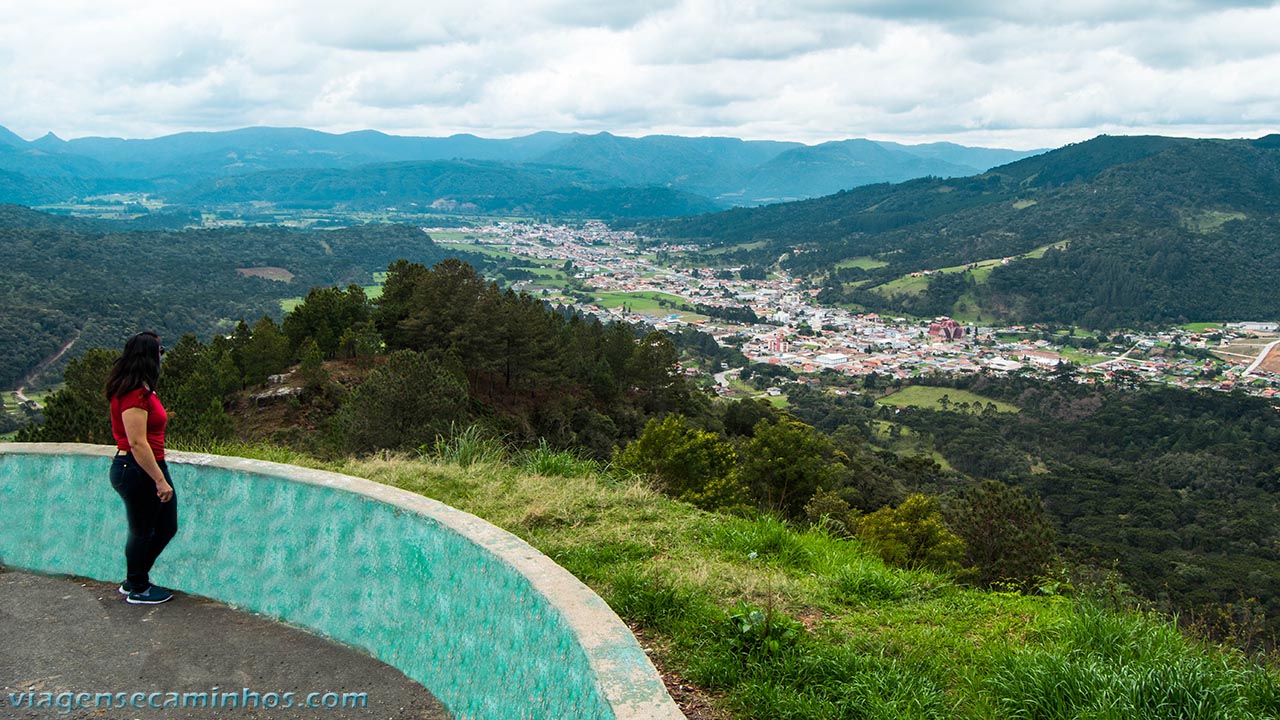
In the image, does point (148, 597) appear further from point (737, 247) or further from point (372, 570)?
point (737, 247)

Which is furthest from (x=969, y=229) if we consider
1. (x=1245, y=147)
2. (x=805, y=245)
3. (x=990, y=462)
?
(x=990, y=462)

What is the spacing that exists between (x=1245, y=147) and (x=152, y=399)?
209 m

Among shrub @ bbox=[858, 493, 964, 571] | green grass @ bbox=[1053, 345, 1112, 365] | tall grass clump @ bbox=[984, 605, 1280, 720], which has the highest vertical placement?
tall grass clump @ bbox=[984, 605, 1280, 720]

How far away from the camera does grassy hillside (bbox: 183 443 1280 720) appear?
2721 millimetres

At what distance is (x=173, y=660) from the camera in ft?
11.5

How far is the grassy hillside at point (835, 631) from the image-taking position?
2.72 meters

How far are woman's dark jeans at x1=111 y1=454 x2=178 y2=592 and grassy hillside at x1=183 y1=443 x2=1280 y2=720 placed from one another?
176cm

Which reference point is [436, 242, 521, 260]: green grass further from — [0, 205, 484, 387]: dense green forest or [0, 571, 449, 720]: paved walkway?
[0, 571, 449, 720]: paved walkway

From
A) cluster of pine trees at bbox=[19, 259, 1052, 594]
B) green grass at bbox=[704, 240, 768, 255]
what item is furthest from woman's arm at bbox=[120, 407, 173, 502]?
green grass at bbox=[704, 240, 768, 255]

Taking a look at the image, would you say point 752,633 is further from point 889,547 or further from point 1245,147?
point 1245,147

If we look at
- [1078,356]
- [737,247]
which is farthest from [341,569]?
Answer: [737,247]

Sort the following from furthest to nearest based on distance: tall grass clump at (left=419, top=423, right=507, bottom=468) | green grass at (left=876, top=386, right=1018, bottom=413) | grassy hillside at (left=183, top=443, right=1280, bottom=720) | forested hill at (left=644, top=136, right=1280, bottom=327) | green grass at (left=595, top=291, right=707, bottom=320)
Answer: forested hill at (left=644, top=136, right=1280, bottom=327) → green grass at (left=595, top=291, right=707, bottom=320) → green grass at (left=876, top=386, right=1018, bottom=413) → tall grass clump at (left=419, top=423, right=507, bottom=468) → grassy hillside at (left=183, top=443, right=1280, bottom=720)

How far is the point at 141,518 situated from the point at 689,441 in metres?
8.40

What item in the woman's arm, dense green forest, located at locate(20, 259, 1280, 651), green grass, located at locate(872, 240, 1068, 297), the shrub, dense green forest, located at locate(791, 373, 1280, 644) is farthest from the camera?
green grass, located at locate(872, 240, 1068, 297)
